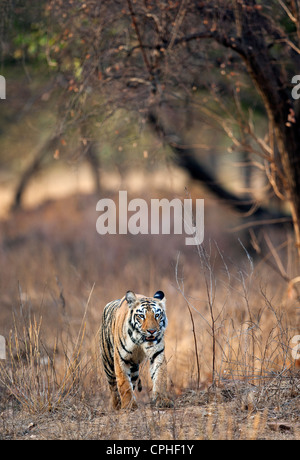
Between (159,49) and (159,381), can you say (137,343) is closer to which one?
(159,381)

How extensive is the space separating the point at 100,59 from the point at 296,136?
2467mm

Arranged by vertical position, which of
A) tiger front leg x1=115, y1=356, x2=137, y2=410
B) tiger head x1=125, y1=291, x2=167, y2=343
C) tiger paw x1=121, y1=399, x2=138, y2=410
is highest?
tiger head x1=125, y1=291, x2=167, y2=343

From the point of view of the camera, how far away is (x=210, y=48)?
8758mm

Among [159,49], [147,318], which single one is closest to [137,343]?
[147,318]

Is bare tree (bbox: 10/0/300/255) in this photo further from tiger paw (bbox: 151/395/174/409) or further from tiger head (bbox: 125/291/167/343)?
tiger paw (bbox: 151/395/174/409)

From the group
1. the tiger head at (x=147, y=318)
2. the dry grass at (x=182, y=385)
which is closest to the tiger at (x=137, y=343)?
the tiger head at (x=147, y=318)

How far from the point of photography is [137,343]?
16.8 ft

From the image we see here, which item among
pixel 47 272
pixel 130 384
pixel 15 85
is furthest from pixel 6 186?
pixel 130 384

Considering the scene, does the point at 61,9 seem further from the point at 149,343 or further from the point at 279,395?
the point at 279,395

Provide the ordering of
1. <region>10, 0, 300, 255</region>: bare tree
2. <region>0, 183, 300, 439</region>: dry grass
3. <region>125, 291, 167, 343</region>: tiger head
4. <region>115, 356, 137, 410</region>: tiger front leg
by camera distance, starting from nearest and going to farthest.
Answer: <region>0, 183, 300, 439</region>: dry grass < <region>125, 291, 167, 343</region>: tiger head < <region>115, 356, 137, 410</region>: tiger front leg < <region>10, 0, 300, 255</region>: bare tree

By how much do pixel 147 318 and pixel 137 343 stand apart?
27 centimetres

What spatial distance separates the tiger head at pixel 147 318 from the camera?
16.4ft

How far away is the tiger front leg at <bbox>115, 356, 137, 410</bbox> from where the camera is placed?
521cm

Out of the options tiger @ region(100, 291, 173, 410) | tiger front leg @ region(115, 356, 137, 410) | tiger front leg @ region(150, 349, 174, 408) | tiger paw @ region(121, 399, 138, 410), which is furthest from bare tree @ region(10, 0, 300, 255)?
tiger paw @ region(121, 399, 138, 410)
